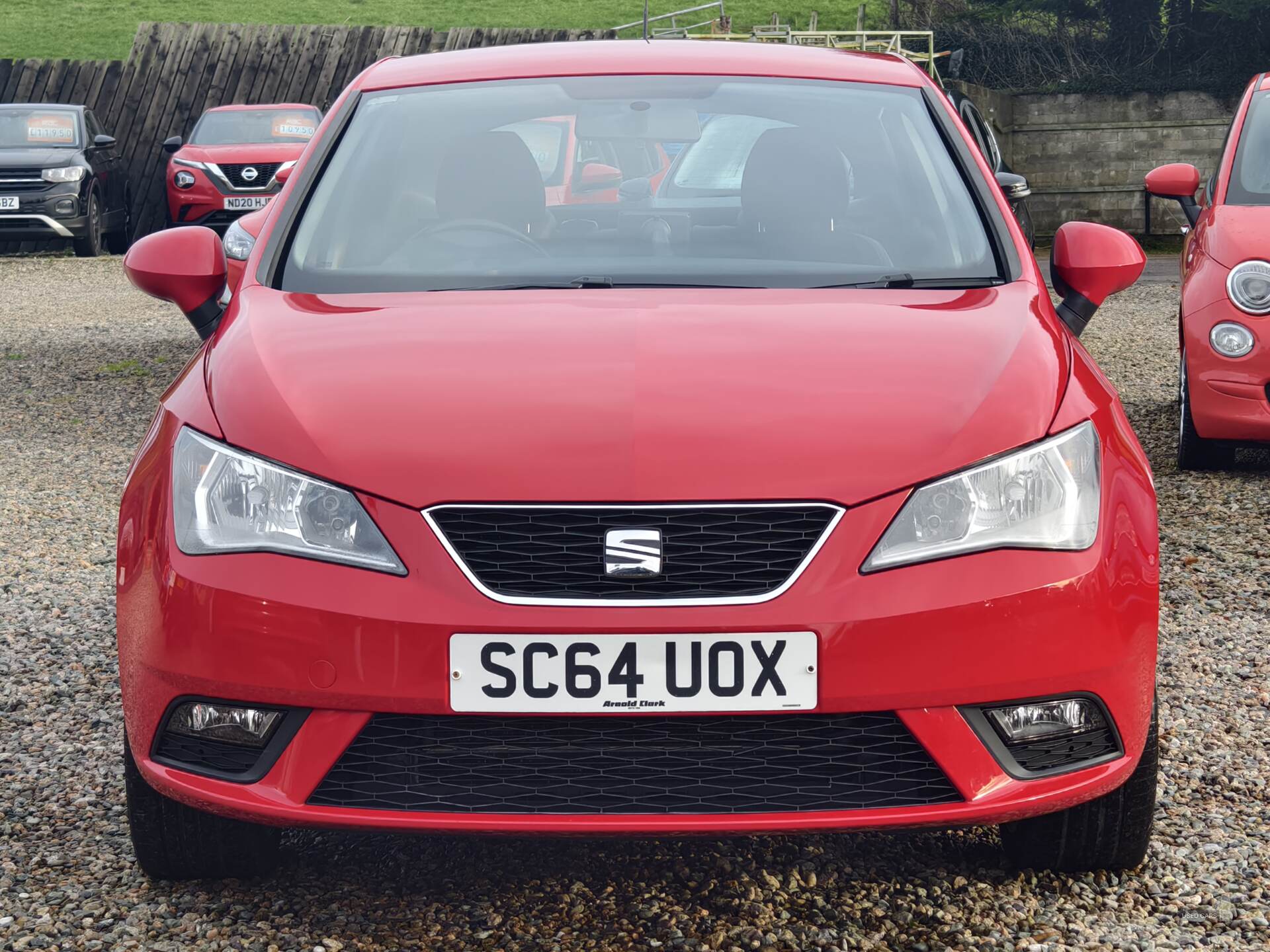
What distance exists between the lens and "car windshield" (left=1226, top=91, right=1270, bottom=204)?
6.47 meters

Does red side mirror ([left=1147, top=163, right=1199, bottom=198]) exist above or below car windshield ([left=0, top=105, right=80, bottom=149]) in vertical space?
above

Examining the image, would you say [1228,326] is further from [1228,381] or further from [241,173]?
[241,173]

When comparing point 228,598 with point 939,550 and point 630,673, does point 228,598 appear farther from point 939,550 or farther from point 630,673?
point 939,550

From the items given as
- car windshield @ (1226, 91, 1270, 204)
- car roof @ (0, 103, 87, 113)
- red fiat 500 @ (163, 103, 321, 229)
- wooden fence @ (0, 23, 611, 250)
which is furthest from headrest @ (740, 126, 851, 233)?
wooden fence @ (0, 23, 611, 250)

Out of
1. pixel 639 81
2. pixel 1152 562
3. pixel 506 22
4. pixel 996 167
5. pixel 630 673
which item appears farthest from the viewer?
pixel 506 22

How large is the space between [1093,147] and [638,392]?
61.3 feet

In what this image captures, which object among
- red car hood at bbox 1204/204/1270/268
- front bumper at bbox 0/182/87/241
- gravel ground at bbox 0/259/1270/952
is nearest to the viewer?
gravel ground at bbox 0/259/1270/952

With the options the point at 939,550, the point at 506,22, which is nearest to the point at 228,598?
the point at 939,550

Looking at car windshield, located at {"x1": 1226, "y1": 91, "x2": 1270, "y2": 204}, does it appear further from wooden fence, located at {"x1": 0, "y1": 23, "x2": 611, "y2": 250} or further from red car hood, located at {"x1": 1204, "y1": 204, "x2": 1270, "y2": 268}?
wooden fence, located at {"x1": 0, "y1": 23, "x2": 611, "y2": 250}

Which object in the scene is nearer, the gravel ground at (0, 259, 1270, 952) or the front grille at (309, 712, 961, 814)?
the front grille at (309, 712, 961, 814)

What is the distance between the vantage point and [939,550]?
2.29m

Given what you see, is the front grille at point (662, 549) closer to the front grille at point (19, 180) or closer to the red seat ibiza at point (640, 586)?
the red seat ibiza at point (640, 586)

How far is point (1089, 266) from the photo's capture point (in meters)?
3.23

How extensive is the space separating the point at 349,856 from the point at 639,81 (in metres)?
1.80
